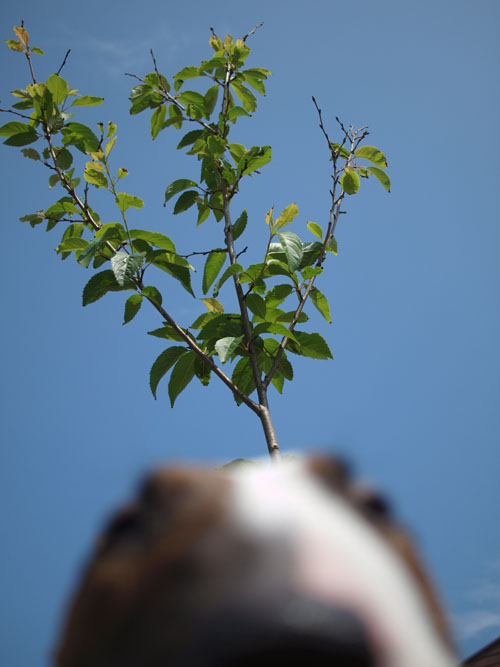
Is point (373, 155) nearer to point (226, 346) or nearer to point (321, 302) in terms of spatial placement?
point (321, 302)

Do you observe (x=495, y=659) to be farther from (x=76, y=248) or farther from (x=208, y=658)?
(x=208, y=658)

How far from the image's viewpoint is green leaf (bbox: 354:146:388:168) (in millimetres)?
1633

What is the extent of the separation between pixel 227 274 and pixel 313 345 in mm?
297

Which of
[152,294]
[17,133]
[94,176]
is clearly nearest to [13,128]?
[17,133]

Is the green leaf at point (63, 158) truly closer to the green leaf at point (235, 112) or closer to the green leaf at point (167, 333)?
the green leaf at point (235, 112)

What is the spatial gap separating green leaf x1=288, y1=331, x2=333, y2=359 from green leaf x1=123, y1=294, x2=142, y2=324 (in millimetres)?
425

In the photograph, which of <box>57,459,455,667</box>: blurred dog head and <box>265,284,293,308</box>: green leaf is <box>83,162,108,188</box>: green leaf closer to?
<box>265,284,293,308</box>: green leaf

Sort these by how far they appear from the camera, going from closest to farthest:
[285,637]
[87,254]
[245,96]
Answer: [285,637] < [87,254] < [245,96]

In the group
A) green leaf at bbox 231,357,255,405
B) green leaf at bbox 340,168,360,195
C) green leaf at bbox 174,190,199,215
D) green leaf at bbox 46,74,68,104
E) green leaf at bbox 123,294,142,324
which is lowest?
green leaf at bbox 231,357,255,405

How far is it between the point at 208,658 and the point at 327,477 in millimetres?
105

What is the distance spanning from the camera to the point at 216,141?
5.24 ft

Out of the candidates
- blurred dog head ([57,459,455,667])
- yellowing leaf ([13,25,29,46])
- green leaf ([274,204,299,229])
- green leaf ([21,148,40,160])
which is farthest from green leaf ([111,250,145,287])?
blurred dog head ([57,459,455,667])

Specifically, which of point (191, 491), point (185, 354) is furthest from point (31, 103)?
point (191, 491)

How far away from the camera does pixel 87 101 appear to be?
1.70m
